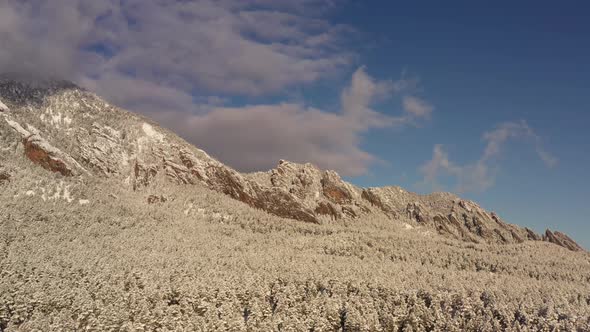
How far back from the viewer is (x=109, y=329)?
103 m

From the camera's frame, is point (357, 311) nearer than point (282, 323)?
No

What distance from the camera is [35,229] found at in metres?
155

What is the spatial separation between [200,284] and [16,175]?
102114 mm

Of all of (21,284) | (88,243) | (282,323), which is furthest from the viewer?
(88,243)

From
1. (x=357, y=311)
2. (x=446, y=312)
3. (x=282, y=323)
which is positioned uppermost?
(x=446, y=312)

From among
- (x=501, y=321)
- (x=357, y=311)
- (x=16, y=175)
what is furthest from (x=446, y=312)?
(x=16, y=175)

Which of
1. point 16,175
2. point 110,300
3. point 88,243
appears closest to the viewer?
point 110,300

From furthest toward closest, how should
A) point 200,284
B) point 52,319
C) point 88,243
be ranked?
1. point 88,243
2. point 200,284
3. point 52,319

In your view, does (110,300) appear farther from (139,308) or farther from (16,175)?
(16,175)

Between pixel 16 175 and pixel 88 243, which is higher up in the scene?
pixel 16 175

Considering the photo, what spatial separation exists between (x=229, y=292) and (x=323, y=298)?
39.9 m

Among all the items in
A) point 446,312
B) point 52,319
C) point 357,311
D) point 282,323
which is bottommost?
point 52,319

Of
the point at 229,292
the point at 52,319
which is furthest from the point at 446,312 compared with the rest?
the point at 52,319

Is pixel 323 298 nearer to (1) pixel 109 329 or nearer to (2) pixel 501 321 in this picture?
(2) pixel 501 321
